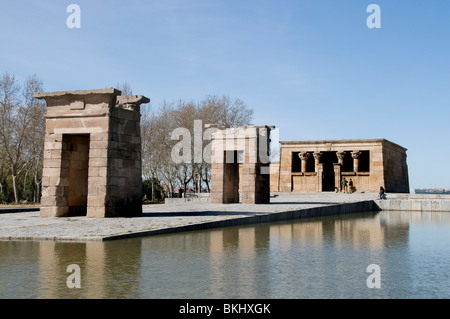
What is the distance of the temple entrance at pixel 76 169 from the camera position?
16.0 metres

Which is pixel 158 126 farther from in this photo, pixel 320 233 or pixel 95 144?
pixel 320 233

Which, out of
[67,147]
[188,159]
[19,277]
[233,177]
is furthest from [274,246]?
[188,159]

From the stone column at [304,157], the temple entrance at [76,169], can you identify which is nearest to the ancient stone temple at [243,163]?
the temple entrance at [76,169]

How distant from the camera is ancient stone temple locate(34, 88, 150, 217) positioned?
14.9 metres

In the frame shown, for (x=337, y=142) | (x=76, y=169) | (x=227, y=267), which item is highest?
(x=337, y=142)

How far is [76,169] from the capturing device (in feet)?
53.7

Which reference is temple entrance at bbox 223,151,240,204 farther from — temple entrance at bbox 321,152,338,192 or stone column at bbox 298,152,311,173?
temple entrance at bbox 321,152,338,192

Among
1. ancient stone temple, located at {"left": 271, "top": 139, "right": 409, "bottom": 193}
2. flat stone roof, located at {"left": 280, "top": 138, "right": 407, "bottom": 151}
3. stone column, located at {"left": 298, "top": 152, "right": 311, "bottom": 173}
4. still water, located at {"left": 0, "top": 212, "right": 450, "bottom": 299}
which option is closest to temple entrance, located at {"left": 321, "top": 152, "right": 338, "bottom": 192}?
ancient stone temple, located at {"left": 271, "top": 139, "right": 409, "bottom": 193}

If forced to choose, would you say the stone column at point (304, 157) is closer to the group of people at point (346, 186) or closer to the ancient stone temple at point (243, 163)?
the group of people at point (346, 186)

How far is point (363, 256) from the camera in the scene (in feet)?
28.1

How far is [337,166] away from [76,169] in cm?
3024

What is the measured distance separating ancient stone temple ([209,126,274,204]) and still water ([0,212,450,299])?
13.3 m

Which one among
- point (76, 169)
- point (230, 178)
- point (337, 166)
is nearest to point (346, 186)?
point (337, 166)

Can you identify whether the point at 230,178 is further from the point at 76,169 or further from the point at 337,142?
the point at 337,142
